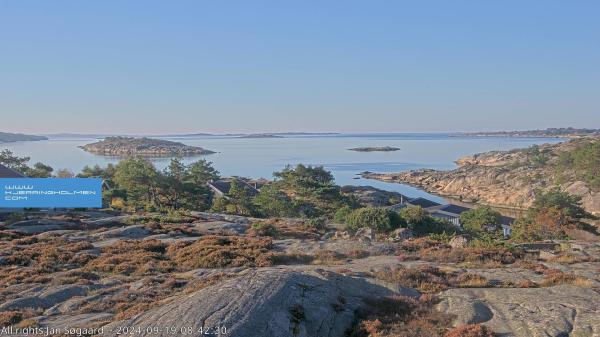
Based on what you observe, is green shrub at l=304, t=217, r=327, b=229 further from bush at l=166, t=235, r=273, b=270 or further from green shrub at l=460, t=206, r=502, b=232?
green shrub at l=460, t=206, r=502, b=232

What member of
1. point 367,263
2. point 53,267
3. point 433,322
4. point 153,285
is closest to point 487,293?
point 433,322

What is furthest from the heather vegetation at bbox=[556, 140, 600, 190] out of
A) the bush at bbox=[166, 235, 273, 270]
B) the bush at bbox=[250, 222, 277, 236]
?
the bush at bbox=[166, 235, 273, 270]

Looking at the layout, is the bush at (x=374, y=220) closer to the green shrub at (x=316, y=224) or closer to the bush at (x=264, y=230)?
the green shrub at (x=316, y=224)

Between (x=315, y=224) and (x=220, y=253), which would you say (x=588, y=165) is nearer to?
(x=315, y=224)

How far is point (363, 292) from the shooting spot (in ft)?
46.6

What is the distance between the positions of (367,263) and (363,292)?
21.3 ft

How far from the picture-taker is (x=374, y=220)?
33.7 metres
